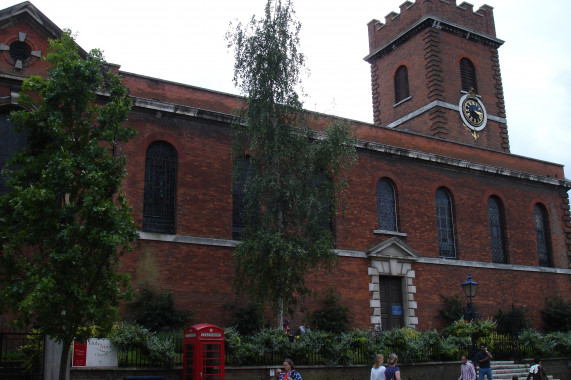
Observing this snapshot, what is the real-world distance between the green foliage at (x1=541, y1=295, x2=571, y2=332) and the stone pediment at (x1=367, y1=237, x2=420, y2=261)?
803cm

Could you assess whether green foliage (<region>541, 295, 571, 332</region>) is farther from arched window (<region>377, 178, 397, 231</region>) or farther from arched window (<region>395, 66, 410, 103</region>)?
arched window (<region>395, 66, 410, 103</region>)

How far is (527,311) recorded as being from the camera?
27.4 m

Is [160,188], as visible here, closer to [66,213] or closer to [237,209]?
[237,209]

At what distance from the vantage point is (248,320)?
19.5m

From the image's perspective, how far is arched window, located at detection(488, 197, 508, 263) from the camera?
91.4ft

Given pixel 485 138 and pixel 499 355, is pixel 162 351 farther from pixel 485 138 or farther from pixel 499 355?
pixel 485 138

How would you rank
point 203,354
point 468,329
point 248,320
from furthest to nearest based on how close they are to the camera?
point 468,329 < point 248,320 < point 203,354

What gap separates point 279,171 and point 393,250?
7840mm

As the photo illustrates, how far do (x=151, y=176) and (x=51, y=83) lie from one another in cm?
748

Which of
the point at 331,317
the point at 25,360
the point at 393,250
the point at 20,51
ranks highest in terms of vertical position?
the point at 20,51

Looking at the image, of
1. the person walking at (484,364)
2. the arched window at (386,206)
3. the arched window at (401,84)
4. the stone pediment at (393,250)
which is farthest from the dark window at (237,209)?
the arched window at (401,84)

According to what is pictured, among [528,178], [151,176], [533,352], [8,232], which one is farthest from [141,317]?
[528,178]

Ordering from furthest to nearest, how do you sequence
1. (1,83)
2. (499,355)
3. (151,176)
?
(499,355), (151,176), (1,83)

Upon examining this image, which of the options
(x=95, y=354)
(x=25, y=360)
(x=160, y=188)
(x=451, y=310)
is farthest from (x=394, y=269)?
(x=25, y=360)
